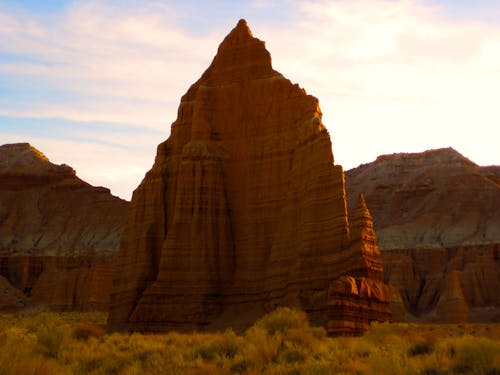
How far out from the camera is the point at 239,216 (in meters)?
59.6

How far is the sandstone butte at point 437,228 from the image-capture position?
11075 cm

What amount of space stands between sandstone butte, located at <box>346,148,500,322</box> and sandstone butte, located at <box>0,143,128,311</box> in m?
38.7

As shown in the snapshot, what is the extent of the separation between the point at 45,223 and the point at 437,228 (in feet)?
198

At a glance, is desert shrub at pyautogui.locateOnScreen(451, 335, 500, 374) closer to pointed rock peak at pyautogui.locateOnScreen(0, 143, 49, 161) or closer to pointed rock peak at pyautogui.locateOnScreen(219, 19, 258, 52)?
pointed rock peak at pyautogui.locateOnScreen(219, 19, 258, 52)

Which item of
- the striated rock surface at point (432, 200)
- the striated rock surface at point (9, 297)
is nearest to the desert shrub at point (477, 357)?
the striated rock surface at point (9, 297)

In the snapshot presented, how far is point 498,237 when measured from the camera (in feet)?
447

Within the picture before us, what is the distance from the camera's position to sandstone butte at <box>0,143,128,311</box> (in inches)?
5162

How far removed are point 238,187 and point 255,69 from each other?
771 centimetres

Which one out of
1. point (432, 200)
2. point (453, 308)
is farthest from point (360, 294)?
point (432, 200)

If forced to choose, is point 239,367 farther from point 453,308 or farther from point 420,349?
point 453,308

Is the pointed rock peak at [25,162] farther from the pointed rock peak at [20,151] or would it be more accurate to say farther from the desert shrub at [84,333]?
the desert shrub at [84,333]

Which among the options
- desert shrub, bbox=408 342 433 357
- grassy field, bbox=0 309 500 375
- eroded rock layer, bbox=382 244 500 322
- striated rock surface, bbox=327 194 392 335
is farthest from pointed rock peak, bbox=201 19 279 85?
eroded rock layer, bbox=382 244 500 322

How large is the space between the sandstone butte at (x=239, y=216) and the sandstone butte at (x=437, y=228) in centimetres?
3296

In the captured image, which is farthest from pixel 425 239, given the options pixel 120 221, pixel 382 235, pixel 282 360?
pixel 282 360
